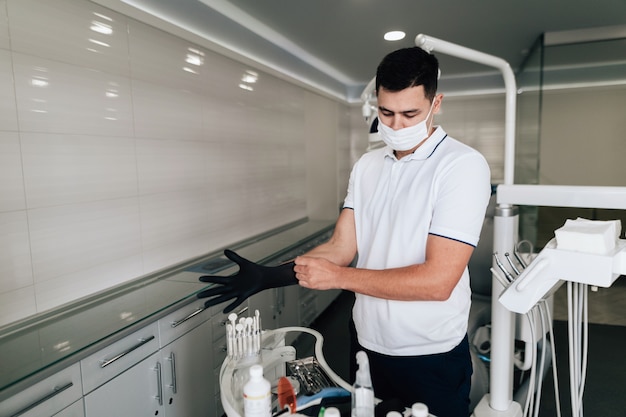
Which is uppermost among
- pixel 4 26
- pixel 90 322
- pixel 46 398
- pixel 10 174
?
pixel 4 26

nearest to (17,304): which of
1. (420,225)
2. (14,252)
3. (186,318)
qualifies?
(14,252)

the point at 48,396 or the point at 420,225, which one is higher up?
the point at 420,225

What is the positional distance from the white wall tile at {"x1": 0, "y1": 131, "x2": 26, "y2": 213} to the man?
1077 millimetres

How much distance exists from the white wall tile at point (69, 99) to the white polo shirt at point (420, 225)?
1.29 meters

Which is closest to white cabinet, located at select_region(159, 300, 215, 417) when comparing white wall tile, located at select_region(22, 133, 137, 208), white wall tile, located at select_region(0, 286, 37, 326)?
white wall tile, located at select_region(0, 286, 37, 326)

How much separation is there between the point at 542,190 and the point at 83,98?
70.8 inches

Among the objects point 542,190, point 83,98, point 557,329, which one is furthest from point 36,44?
point 557,329

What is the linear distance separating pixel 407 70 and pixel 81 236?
4.98 ft

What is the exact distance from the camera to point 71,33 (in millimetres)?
1755

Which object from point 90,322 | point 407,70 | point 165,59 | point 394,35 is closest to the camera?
point 407,70

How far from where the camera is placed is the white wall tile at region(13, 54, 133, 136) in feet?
5.22

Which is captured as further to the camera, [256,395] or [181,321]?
[181,321]

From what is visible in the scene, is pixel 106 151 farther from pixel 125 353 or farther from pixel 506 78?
pixel 506 78

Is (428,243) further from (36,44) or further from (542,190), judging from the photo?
(36,44)
